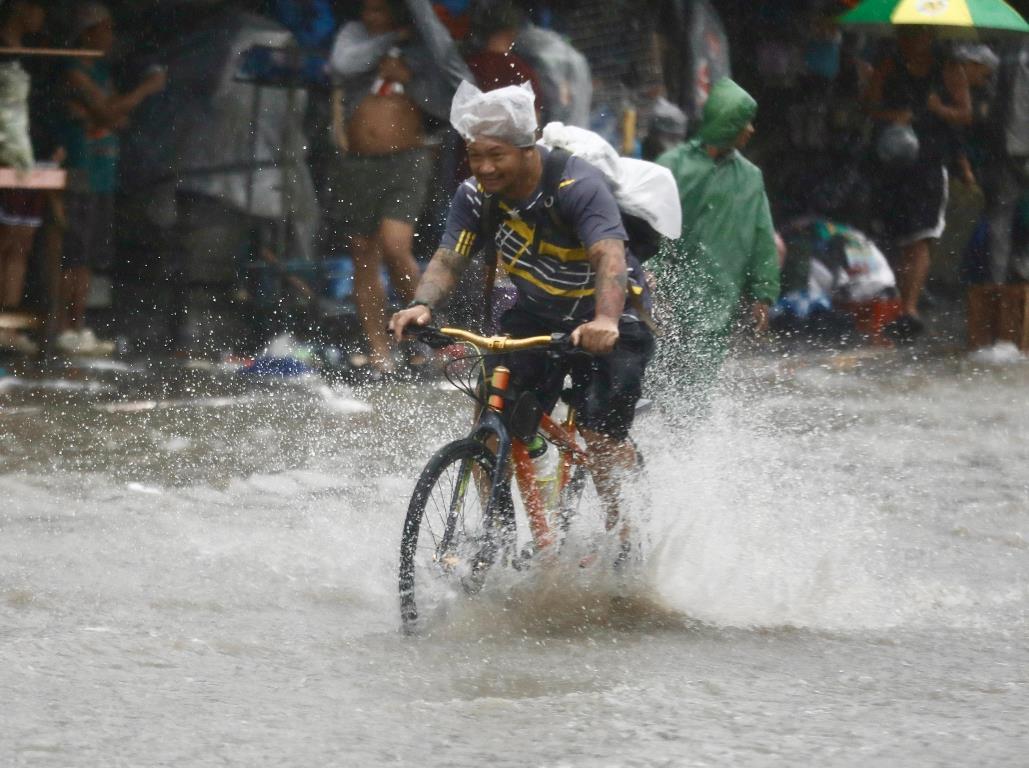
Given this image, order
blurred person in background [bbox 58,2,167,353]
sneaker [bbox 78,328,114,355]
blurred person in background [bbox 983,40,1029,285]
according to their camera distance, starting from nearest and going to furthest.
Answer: blurred person in background [bbox 58,2,167,353]
sneaker [bbox 78,328,114,355]
blurred person in background [bbox 983,40,1029,285]

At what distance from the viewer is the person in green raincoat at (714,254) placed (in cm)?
836

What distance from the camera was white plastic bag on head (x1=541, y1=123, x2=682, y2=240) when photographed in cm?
612

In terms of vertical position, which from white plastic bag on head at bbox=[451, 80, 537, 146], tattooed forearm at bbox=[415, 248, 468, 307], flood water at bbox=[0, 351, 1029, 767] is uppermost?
white plastic bag on head at bbox=[451, 80, 537, 146]

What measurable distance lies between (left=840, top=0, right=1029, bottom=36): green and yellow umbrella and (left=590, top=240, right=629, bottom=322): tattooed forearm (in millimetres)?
7945

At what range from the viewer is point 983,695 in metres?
5.27

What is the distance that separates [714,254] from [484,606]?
9.79ft

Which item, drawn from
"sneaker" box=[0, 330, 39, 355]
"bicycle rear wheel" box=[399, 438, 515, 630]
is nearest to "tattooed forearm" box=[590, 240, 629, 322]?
"bicycle rear wheel" box=[399, 438, 515, 630]

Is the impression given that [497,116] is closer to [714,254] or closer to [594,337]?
[594,337]

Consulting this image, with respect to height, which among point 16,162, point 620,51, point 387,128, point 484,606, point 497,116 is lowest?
point 484,606

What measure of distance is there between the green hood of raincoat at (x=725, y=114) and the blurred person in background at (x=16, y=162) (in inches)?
168

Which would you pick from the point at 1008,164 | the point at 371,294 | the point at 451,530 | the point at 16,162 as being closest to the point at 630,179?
the point at 451,530

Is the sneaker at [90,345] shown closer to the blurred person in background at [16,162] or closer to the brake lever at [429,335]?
the blurred person in background at [16,162]

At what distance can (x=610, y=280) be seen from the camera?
5.73 metres

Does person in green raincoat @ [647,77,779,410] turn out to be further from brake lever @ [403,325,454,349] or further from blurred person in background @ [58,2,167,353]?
blurred person in background @ [58,2,167,353]
